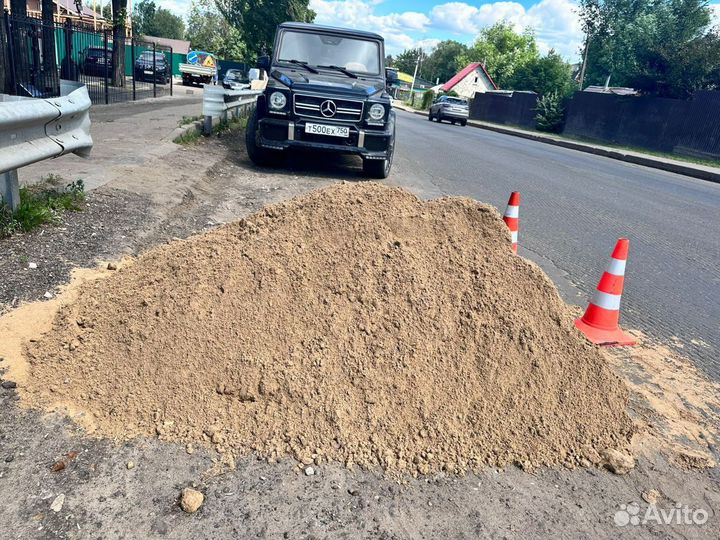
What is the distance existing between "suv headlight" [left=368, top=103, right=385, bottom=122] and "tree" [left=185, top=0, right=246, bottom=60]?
194 ft

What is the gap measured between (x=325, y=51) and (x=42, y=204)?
5.73 m

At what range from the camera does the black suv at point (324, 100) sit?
789 cm

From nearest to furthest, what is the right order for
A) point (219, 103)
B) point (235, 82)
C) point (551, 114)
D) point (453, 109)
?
point (219, 103)
point (235, 82)
point (551, 114)
point (453, 109)

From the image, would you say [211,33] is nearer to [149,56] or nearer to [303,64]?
[149,56]

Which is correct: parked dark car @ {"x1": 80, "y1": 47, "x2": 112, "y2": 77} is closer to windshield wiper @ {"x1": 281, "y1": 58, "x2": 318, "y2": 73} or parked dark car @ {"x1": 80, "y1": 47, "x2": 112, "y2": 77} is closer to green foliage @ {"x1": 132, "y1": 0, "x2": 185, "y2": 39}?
windshield wiper @ {"x1": 281, "y1": 58, "x2": 318, "y2": 73}

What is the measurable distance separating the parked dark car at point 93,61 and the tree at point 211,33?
4780cm

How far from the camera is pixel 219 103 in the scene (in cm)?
1071

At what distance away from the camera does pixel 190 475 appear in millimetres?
2084

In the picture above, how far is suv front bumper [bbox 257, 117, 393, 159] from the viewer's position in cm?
797

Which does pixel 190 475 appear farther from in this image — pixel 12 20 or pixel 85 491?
pixel 12 20

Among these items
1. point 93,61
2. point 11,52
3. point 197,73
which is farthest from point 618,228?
point 197,73

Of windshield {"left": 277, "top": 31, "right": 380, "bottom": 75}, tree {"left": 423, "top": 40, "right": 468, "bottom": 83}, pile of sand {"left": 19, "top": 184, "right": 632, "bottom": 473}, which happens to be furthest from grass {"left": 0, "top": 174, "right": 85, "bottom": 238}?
tree {"left": 423, "top": 40, "right": 468, "bottom": 83}

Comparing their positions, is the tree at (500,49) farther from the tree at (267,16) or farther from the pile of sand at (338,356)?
the pile of sand at (338,356)

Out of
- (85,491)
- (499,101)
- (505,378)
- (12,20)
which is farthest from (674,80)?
(85,491)
